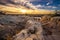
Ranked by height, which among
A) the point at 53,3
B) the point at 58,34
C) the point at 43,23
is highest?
the point at 53,3

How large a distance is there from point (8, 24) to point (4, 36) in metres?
0.33

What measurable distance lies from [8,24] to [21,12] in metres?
0.47

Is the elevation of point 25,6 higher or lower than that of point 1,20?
higher

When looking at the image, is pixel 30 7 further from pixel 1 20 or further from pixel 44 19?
pixel 1 20

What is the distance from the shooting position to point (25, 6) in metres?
3.20

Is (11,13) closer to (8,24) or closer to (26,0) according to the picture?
(8,24)

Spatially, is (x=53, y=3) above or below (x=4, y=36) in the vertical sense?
above

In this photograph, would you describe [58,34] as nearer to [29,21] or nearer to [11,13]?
[29,21]

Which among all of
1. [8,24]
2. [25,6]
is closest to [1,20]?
[8,24]

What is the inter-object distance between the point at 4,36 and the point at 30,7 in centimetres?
101

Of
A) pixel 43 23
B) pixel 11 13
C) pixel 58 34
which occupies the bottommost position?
pixel 58 34

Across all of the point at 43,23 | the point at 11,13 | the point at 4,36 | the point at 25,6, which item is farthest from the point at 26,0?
the point at 4,36

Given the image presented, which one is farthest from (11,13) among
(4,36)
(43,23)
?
(43,23)

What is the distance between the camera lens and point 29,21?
10.3 ft
